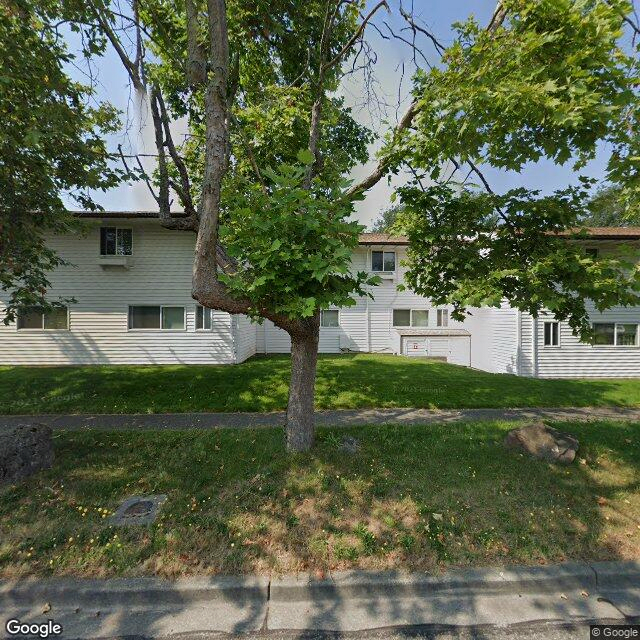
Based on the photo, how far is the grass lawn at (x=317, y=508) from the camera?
113 inches

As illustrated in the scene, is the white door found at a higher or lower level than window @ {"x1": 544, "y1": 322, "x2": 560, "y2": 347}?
lower

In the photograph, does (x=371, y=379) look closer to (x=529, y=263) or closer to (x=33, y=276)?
(x=529, y=263)

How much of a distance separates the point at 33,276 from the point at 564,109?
8.87 meters

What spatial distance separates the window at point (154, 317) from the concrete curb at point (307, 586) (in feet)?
33.6

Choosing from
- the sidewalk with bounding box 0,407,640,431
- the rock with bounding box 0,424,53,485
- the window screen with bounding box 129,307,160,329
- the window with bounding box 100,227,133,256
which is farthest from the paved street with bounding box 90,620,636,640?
the window with bounding box 100,227,133,256

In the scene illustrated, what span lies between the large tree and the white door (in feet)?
36.1

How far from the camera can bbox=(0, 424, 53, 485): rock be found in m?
3.94

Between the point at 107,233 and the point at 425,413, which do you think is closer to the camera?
the point at 425,413

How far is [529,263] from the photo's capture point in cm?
400

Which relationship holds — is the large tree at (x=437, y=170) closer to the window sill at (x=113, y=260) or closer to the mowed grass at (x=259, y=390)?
the mowed grass at (x=259, y=390)

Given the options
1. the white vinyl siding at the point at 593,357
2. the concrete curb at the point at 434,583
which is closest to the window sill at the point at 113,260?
the concrete curb at the point at 434,583

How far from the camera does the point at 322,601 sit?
2574 mm

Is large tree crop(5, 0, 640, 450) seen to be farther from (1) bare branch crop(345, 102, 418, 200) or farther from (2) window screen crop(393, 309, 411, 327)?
(2) window screen crop(393, 309, 411, 327)

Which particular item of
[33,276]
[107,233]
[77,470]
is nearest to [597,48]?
[77,470]
